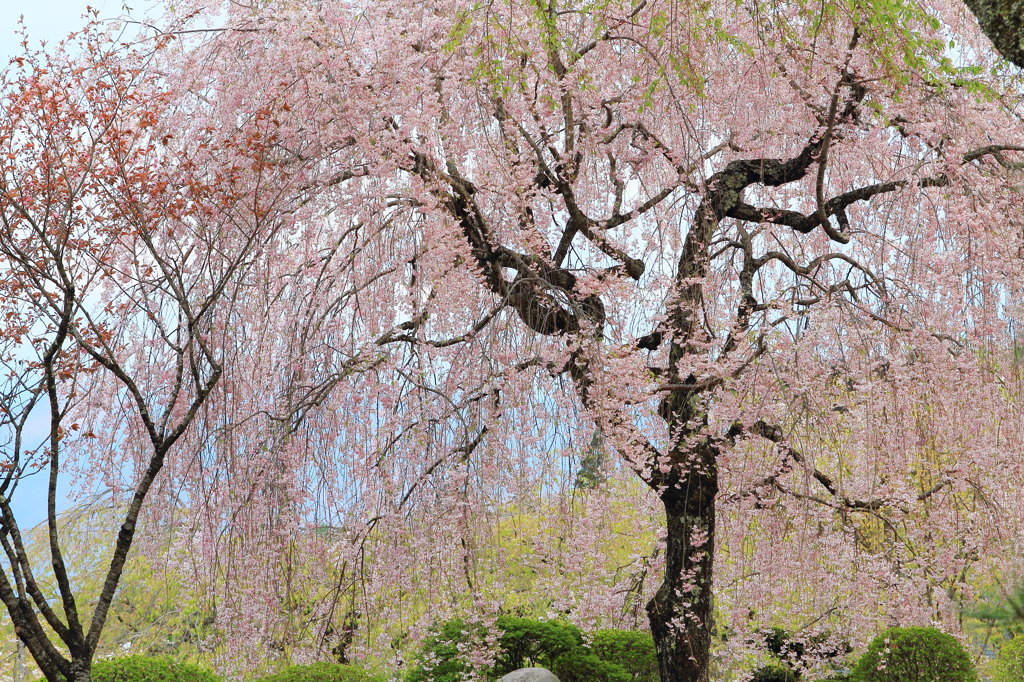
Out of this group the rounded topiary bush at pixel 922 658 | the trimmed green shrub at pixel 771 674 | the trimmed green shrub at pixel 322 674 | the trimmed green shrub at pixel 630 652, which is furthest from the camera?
the trimmed green shrub at pixel 771 674

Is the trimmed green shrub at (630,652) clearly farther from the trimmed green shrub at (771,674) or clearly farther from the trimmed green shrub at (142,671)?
the trimmed green shrub at (142,671)

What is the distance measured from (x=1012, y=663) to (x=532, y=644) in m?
4.00

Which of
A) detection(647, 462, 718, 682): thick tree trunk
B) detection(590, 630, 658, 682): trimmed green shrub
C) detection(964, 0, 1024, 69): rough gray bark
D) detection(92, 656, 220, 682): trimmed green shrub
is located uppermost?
detection(964, 0, 1024, 69): rough gray bark

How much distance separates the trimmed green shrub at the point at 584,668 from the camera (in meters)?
7.69

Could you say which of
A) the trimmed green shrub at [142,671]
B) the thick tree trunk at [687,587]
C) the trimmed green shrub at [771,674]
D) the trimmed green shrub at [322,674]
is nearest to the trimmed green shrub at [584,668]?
the thick tree trunk at [687,587]

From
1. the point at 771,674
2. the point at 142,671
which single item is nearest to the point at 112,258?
the point at 142,671

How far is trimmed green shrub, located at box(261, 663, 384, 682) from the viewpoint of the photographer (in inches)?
254

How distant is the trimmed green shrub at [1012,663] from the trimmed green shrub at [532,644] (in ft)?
11.7

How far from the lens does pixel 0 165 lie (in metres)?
4.41


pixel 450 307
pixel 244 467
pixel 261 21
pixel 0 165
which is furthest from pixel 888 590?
pixel 0 165

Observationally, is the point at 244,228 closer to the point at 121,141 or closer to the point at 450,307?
the point at 121,141

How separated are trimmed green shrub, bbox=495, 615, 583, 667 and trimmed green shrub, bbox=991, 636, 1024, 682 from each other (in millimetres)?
3577

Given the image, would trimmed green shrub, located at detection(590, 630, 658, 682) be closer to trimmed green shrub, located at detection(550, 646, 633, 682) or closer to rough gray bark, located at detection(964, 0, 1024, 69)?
trimmed green shrub, located at detection(550, 646, 633, 682)

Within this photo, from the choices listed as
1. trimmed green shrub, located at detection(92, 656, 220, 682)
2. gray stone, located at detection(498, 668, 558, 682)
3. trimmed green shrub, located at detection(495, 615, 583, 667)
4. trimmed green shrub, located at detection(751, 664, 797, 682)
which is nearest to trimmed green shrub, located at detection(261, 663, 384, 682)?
trimmed green shrub, located at detection(92, 656, 220, 682)
